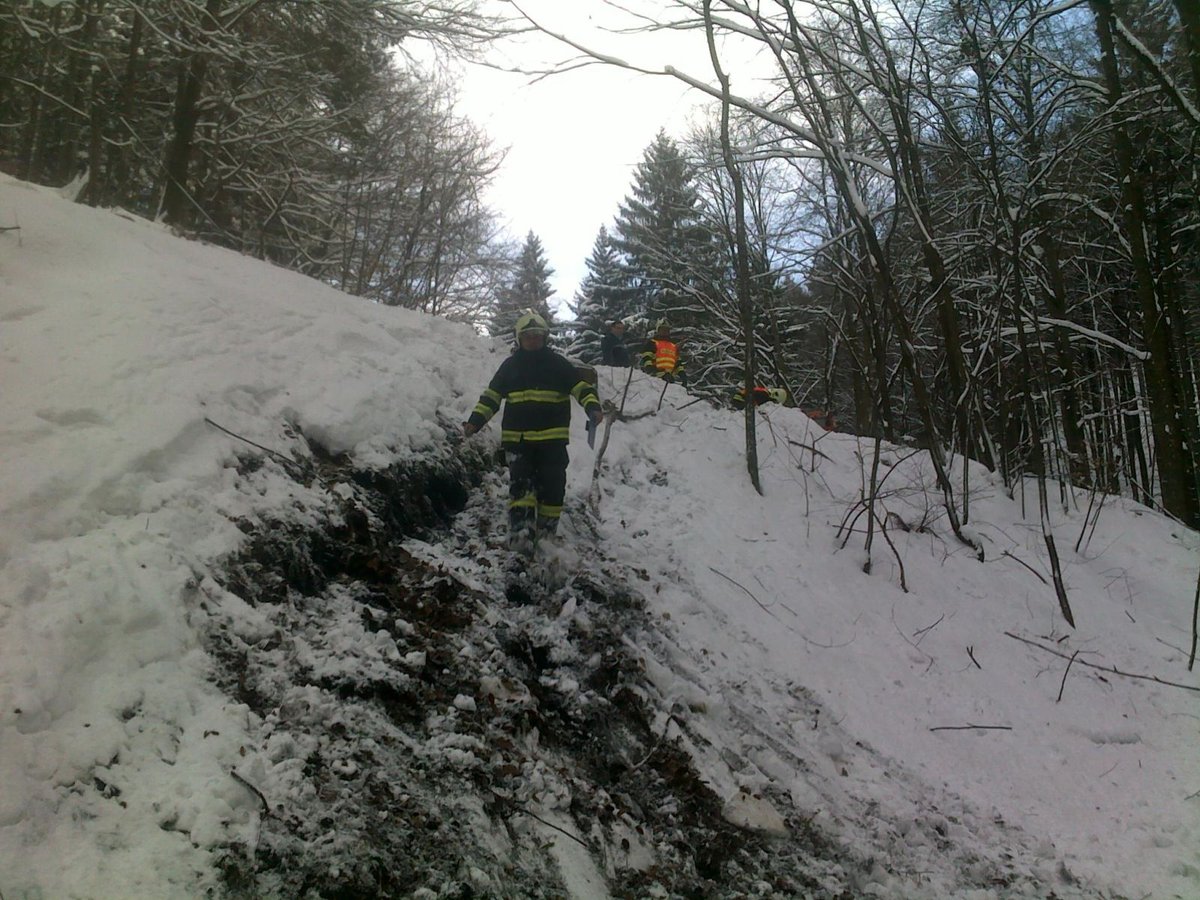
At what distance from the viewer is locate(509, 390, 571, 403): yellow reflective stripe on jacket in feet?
18.8

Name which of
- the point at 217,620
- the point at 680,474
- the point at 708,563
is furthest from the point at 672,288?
the point at 217,620

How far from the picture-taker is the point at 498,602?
15.5ft

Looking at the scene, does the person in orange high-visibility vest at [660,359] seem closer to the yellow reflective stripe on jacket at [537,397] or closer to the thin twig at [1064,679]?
the yellow reflective stripe on jacket at [537,397]

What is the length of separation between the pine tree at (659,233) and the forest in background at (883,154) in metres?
4.62

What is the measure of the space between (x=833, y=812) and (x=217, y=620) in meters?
3.44

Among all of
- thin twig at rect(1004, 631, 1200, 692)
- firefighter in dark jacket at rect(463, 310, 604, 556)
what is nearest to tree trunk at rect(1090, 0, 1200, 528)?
thin twig at rect(1004, 631, 1200, 692)

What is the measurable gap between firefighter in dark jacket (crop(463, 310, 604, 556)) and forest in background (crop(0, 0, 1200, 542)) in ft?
10.5

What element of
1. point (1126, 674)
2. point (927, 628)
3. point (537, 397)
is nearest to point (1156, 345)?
point (1126, 674)

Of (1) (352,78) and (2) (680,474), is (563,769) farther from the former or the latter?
(1) (352,78)

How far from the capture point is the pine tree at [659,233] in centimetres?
1938

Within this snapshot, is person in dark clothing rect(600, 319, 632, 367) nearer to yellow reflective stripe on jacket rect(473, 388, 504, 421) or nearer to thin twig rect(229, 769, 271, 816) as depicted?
yellow reflective stripe on jacket rect(473, 388, 504, 421)

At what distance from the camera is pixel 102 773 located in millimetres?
2365

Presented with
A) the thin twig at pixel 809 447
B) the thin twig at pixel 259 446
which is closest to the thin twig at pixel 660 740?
the thin twig at pixel 259 446

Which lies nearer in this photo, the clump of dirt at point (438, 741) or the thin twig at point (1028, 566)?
the clump of dirt at point (438, 741)
